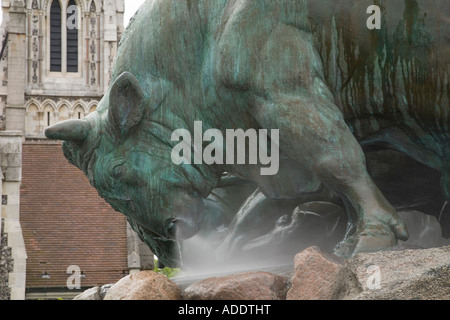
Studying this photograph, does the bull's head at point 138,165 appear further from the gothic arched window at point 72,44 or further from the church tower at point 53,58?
the gothic arched window at point 72,44

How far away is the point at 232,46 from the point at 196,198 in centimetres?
96

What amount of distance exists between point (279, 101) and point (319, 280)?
991mm

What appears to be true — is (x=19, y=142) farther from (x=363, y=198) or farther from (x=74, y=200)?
(x=363, y=198)

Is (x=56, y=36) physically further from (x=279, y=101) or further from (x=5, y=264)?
(x=279, y=101)

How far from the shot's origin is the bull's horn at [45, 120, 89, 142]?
18.7ft

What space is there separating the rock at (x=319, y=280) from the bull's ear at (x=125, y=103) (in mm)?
1356

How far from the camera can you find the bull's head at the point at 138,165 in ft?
18.9

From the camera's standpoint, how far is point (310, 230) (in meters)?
6.45

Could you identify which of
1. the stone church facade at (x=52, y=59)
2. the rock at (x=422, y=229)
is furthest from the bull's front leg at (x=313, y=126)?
the stone church facade at (x=52, y=59)

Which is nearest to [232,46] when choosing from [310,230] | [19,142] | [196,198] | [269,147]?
[269,147]

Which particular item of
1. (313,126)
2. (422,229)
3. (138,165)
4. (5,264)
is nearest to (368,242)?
(313,126)

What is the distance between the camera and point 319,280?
4.77 metres

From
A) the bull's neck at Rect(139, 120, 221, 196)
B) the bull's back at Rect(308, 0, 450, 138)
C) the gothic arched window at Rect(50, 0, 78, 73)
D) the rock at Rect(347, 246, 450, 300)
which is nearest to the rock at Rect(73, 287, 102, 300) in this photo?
the bull's neck at Rect(139, 120, 221, 196)

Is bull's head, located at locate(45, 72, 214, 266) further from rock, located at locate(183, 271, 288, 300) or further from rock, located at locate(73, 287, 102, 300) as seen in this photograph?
rock, located at locate(183, 271, 288, 300)
